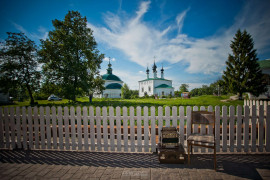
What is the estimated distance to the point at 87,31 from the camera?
1229 centimetres

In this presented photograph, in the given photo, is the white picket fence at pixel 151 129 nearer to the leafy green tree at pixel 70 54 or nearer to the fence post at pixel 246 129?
the fence post at pixel 246 129

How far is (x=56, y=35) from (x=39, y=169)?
1238 cm

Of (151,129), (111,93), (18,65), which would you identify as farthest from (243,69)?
(111,93)

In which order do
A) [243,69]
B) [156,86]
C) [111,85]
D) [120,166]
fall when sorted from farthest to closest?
[156,86] → [111,85] → [243,69] → [120,166]

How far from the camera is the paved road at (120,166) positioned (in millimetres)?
2527

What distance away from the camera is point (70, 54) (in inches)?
428

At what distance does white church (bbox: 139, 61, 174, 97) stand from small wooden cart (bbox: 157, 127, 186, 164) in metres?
51.7

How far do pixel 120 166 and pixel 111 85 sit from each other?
50.0 metres

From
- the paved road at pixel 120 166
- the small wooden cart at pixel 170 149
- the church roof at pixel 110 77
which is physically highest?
the church roof at pixel 110 77

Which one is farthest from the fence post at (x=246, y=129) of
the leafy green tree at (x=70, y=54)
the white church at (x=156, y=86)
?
the white church at (x=156, y=86)

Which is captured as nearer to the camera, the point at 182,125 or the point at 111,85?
the point at 182,125

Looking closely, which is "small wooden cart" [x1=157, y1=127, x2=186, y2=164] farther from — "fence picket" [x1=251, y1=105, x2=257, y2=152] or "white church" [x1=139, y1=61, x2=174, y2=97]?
"white church" [x1=139, y1=61, x2=174, y2=97]

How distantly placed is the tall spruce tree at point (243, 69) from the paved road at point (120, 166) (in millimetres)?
20402

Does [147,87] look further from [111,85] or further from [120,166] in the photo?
[120,166]
